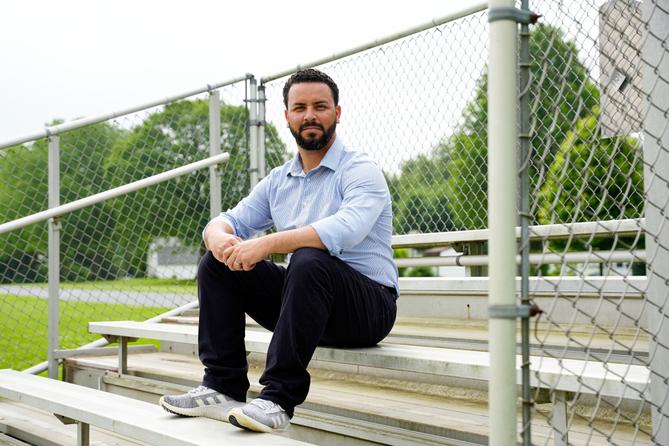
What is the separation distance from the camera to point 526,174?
Answer: 4.02 ft

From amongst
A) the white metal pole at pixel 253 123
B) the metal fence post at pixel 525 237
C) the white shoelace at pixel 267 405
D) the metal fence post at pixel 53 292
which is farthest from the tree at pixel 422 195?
the metal fence post at pixel 525 237

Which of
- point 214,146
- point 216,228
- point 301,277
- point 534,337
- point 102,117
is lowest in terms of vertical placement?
point 534,337

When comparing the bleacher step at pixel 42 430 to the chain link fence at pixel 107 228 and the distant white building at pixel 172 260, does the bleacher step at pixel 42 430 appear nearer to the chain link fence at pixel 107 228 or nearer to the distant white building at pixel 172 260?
the chain link fence at pixel 107 228

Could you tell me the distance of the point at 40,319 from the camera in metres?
3.55

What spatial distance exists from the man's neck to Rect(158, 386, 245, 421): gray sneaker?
76 cm

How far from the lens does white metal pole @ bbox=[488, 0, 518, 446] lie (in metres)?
1.16

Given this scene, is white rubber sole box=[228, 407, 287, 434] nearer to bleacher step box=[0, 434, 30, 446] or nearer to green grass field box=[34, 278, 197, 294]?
bleacher step box=[0, 434, 30, 446]

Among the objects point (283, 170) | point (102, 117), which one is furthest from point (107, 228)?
point (283, 170)

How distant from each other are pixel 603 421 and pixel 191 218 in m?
2.76

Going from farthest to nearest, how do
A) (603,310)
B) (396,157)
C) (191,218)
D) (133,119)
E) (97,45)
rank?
(97,45), (191,218), (133,119), (396,157), (603,310)

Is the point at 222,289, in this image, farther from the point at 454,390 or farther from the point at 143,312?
the point at 143,312

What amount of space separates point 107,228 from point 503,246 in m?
3.44

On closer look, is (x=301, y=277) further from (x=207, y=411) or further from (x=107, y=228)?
(x=107, y=228)

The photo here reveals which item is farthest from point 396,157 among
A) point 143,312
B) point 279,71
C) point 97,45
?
point 97,45
